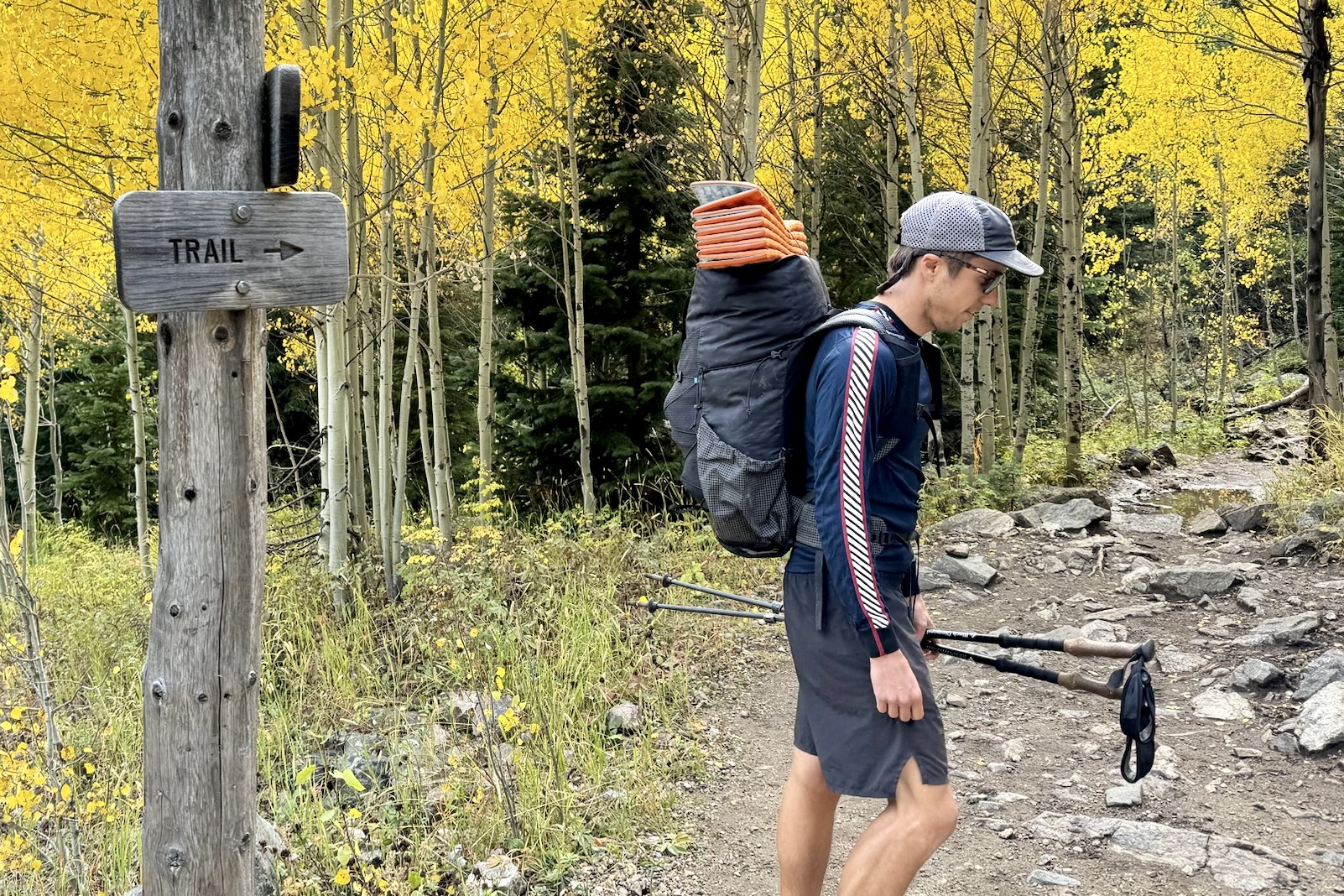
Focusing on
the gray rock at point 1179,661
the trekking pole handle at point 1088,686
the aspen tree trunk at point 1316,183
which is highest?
the aspen tree trunk at point 1316,183

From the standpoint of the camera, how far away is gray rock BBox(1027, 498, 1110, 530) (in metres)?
9.13

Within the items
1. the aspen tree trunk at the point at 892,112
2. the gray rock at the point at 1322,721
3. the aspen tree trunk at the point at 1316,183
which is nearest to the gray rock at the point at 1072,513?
the aspen tree trunk at the point at 1316,183

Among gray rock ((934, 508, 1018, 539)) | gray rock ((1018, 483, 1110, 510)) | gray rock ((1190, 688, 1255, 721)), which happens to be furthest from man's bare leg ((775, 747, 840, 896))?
gray rock ((1018, 483, 1110, 510))

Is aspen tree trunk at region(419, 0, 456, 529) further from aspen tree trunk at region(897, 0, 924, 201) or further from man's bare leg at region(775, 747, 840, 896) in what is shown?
man's bare leg at region(775, 747, 840, 896)

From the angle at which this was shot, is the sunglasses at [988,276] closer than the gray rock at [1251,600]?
Yes

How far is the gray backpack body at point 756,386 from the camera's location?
2.57 metres

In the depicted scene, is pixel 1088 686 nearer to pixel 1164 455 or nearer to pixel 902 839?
pixel 902 839

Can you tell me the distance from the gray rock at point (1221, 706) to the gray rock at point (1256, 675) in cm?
11

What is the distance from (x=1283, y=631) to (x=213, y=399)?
5.82m

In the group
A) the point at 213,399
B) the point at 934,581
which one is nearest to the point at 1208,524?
the point at 934,581

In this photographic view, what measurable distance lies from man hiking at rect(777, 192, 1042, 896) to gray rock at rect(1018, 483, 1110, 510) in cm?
792

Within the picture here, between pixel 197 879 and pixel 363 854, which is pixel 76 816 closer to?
pixel 363 854

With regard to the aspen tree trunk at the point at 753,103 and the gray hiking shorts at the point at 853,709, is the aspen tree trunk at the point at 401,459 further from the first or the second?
the gray hiking shorts at the point at 853,709

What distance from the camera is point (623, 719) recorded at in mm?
5137
